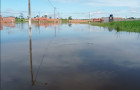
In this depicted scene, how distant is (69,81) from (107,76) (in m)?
1.49

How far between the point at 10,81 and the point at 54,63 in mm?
2390

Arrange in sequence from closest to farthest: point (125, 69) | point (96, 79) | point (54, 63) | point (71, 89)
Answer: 1. point (71, 89)
2. point (96, 79)
3. point (125, 69)
4. point (54, 63)

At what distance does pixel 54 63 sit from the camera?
22.0 ft

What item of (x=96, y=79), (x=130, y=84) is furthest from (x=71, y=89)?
(x=130, y=84)

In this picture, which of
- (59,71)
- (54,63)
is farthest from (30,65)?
(59,71)

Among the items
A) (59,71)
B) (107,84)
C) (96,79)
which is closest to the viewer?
(107,84)

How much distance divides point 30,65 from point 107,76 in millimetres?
3339

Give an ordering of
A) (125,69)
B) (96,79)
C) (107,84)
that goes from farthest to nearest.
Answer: (125,69) < (96,79) < (107,84)

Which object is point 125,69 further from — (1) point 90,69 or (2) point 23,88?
(2) point 23,88

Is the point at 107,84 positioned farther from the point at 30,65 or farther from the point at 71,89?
the point at 30,65

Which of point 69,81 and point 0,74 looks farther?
point 0,74

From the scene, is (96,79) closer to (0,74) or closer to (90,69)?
(90,69)

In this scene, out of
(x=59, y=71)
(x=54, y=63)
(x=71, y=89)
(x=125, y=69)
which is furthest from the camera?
(x=54, y=63)

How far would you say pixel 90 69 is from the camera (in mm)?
5965
